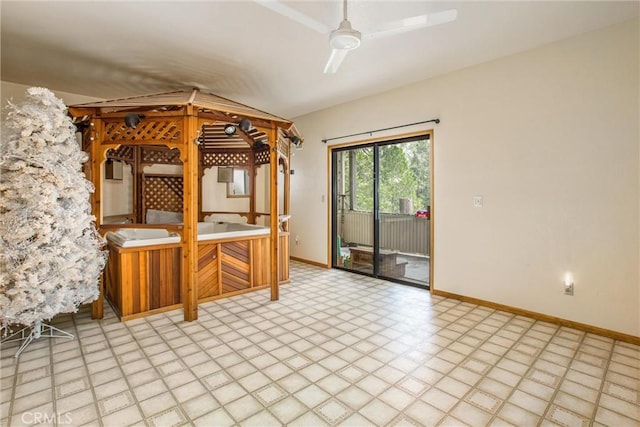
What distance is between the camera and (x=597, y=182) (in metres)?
2.98

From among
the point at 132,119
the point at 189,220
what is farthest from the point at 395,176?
the point at 132,119

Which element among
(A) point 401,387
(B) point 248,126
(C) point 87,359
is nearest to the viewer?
(A) point 401,387

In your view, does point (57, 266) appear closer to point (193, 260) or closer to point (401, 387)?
point (193, 260)

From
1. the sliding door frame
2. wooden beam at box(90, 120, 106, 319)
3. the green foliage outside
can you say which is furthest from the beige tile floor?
the green foliage outside

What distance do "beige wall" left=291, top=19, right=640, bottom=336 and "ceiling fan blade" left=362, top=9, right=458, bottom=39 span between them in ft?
5.84

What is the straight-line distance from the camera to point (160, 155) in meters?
5.60

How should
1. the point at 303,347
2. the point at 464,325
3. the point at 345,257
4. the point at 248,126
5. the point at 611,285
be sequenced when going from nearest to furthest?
1. the point at 303,347
2. the point at 611,285
3. the point at 464,325
4. the point at 248,126
5. the point at 345,257

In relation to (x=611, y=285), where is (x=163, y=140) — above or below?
above

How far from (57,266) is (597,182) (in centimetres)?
480

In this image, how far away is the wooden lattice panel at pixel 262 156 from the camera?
5.33 metres

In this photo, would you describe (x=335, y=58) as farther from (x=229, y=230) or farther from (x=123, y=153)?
(x=123, y=153)

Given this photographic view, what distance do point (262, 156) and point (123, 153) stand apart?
7.28 feet

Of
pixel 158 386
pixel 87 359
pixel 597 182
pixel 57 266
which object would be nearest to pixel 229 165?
pixel 57 266

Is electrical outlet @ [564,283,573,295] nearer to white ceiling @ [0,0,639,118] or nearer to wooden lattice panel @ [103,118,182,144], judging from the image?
white ceiling @ [0,0,639,118]
